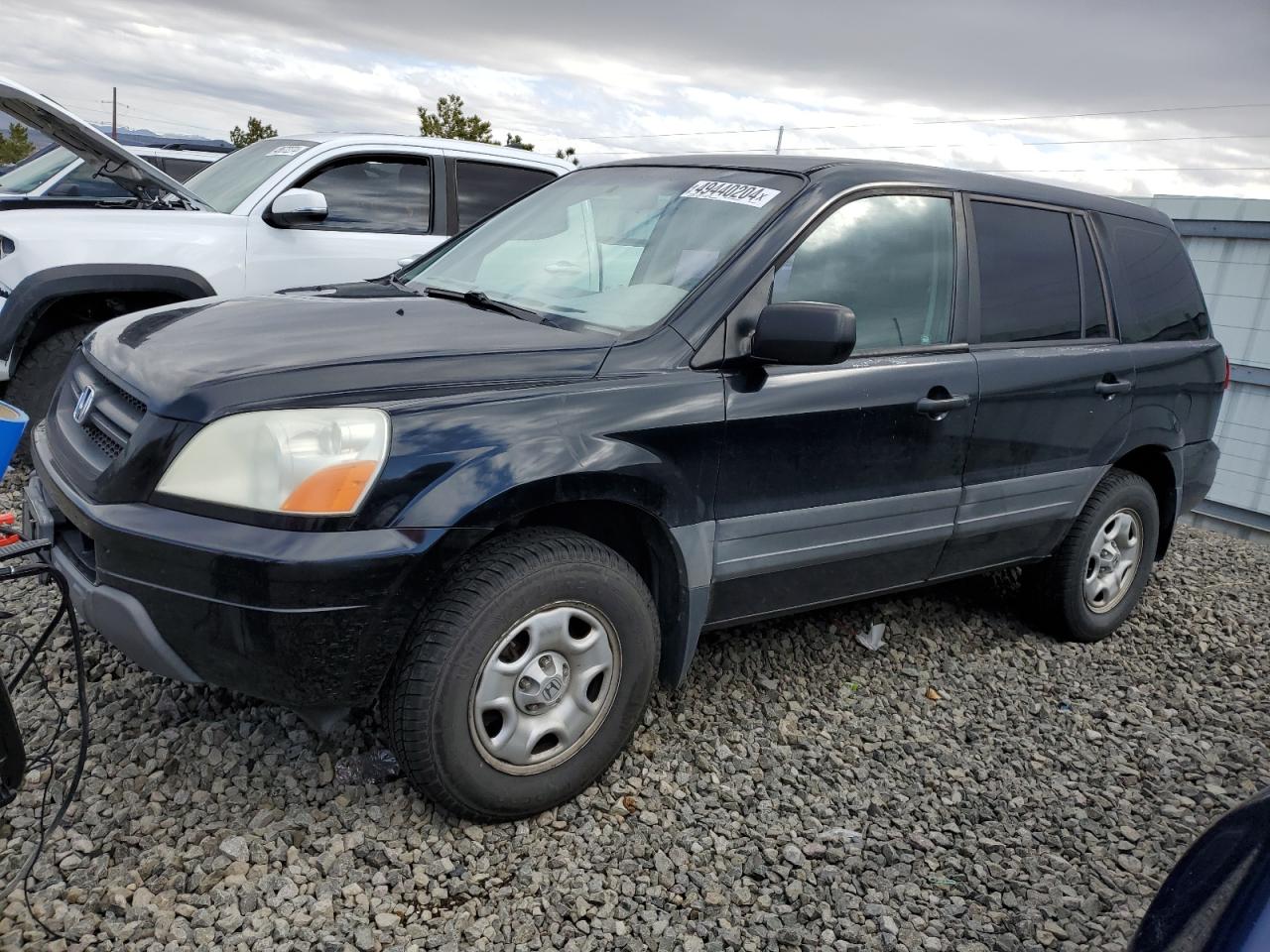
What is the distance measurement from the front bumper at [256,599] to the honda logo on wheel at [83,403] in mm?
426

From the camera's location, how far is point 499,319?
10.2 ft

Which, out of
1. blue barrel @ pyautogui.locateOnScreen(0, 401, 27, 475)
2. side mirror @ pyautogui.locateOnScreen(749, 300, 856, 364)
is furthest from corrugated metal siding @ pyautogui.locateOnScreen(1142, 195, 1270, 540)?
blue barrel @ pyautogui.locateOnScreen(0, 401, 27, 475)

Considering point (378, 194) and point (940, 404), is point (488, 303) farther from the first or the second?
point (378, 194)

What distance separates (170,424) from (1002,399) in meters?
2.74

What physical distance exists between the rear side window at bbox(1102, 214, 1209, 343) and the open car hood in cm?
483

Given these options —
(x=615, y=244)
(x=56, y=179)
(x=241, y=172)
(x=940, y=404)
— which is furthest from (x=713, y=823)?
(x=56, y=179)

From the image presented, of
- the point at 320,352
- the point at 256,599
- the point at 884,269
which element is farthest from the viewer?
the point at 884,269

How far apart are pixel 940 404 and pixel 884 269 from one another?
49 centimetres

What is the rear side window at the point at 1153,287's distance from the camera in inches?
171

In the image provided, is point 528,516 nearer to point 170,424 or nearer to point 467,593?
point 467,593

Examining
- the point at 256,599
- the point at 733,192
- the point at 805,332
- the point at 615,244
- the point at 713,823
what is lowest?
the point at 713,823

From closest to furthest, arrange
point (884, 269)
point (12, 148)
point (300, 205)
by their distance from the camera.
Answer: point (884, 269)
point (300, 205)
point (12, 148)

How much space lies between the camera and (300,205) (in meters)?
5.69

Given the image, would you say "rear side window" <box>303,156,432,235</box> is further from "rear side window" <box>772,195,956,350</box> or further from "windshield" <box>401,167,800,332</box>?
"rear side window" <box>772,195,956,350</box>
